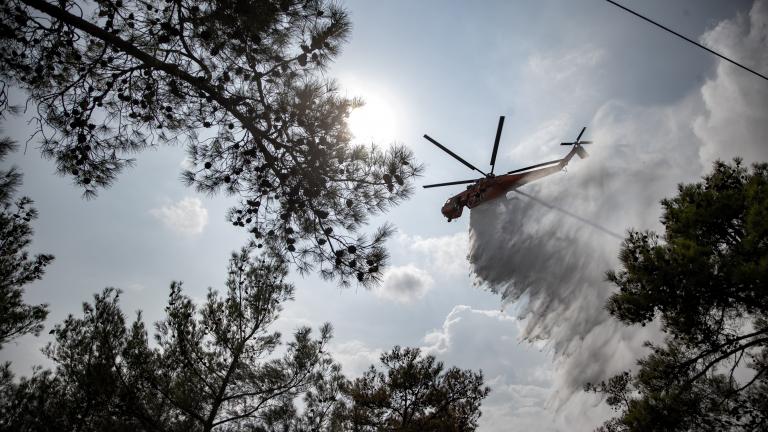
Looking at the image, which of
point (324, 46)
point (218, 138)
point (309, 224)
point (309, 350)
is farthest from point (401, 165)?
point (309, 350)

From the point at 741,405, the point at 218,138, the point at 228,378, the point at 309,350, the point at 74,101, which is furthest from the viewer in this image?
the point at 309,350

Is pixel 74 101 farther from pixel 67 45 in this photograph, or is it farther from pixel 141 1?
pixel 141 1

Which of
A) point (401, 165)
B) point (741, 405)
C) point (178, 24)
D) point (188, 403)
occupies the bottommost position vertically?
point (741, 405)

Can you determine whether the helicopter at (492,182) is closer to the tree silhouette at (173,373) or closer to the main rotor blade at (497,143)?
the main rotor blade at (497,143)

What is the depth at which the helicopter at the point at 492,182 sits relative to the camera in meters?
8.89

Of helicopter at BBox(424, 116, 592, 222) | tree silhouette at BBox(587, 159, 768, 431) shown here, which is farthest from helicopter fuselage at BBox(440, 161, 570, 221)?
tree silhouette at BBox(587, 159, 768, 431)

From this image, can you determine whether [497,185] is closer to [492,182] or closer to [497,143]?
[492,182]

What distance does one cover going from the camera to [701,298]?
16.2 feet

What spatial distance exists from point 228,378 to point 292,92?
6.97 meters

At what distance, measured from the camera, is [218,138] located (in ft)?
14.8

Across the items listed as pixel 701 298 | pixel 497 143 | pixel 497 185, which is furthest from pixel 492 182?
pixel 701 298

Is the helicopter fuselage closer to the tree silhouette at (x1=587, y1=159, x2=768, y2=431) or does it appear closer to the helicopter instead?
the helicopter

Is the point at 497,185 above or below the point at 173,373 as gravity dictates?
above

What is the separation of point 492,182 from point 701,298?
5.99 meters
